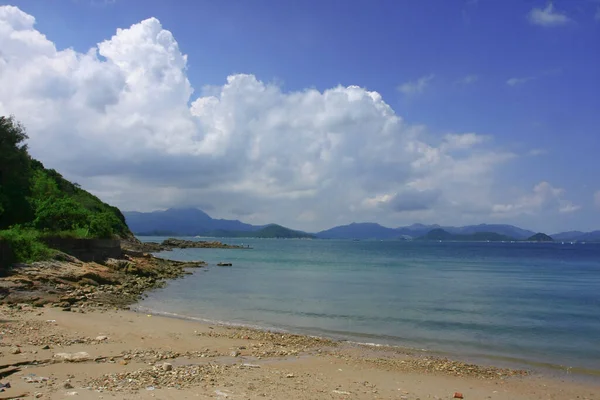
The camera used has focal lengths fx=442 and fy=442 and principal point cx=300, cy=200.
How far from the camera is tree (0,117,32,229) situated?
35.2 m

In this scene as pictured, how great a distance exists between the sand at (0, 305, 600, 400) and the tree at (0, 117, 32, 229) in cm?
2157

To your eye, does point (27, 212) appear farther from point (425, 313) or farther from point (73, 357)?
point (425, 313)

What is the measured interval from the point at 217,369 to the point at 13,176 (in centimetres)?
3277

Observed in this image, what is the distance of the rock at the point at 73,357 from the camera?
11.5 m

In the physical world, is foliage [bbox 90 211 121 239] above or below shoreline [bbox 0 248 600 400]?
above

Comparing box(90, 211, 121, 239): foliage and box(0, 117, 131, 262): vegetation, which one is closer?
box(0, 117, 131, 262): vegetation

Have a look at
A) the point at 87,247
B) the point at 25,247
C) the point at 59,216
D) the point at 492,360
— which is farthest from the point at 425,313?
the point at 59,216

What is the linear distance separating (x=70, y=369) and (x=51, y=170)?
285 feet

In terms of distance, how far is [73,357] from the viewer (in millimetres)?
11641

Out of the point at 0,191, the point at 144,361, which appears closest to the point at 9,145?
the point at 0,191

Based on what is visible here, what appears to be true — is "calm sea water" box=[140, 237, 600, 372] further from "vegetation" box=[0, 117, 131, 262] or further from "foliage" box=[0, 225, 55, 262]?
"vegetation" box=[0, 117, 131, 262]

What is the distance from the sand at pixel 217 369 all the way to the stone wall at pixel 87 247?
67.3 feet

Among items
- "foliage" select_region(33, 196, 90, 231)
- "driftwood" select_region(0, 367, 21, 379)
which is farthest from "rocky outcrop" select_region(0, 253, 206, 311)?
"driftwood" select_region(0, 367, 21, 379)

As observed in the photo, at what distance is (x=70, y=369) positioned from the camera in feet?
35.0
